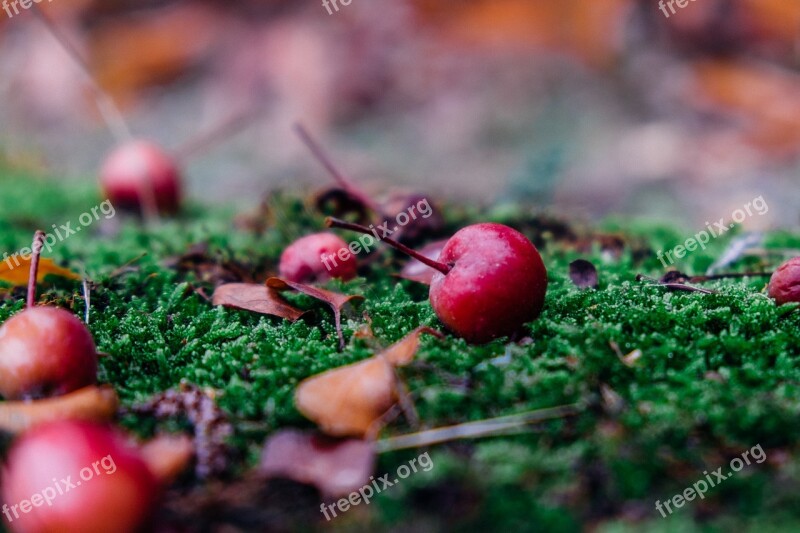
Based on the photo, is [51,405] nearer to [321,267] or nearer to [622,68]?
[321,267]

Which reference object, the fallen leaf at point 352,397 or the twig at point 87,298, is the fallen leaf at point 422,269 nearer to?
the fallen leaf at point 352,397

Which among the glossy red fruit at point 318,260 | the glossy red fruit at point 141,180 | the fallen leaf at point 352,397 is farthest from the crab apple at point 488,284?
the glossy red fruit at point 141,180

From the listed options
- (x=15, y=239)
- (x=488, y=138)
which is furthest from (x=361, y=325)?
(x=488, y=138)

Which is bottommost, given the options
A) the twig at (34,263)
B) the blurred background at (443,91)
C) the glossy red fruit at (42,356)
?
the blurred background at (443,91)

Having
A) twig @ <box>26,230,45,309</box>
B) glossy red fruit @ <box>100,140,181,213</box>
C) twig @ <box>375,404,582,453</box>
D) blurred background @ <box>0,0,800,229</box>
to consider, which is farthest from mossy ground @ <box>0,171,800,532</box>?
blurred background @ <box>0,0,800,229</box>

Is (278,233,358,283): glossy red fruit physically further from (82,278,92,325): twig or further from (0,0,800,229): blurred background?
(0,0,800,229): blurred background

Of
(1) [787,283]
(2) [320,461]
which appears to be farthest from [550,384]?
(1) [787,283]

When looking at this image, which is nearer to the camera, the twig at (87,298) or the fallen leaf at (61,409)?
the fallen leaf at (61,409)
